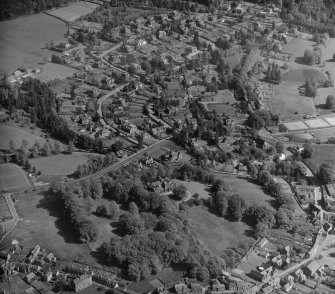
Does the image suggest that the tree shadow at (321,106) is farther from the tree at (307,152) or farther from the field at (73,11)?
the field at (73,11)

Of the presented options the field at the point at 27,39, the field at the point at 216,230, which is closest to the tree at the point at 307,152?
the field at the point at 216,230

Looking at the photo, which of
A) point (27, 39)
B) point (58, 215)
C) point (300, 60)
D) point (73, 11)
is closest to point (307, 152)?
point (58, 215)

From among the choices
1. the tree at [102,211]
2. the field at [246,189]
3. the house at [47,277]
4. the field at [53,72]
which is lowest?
the field at [53,72]

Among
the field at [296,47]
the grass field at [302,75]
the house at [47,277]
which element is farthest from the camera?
the field at [296,47]

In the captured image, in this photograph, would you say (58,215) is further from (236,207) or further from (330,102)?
(330,102)

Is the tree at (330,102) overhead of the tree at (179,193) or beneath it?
overhead

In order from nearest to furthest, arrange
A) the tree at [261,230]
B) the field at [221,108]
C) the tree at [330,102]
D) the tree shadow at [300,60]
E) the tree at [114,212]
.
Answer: the tree at [261,230] → the tree at [114,212] → the field at [221,108] → the tree at [330,102] → the tree shadow at [300,60]
